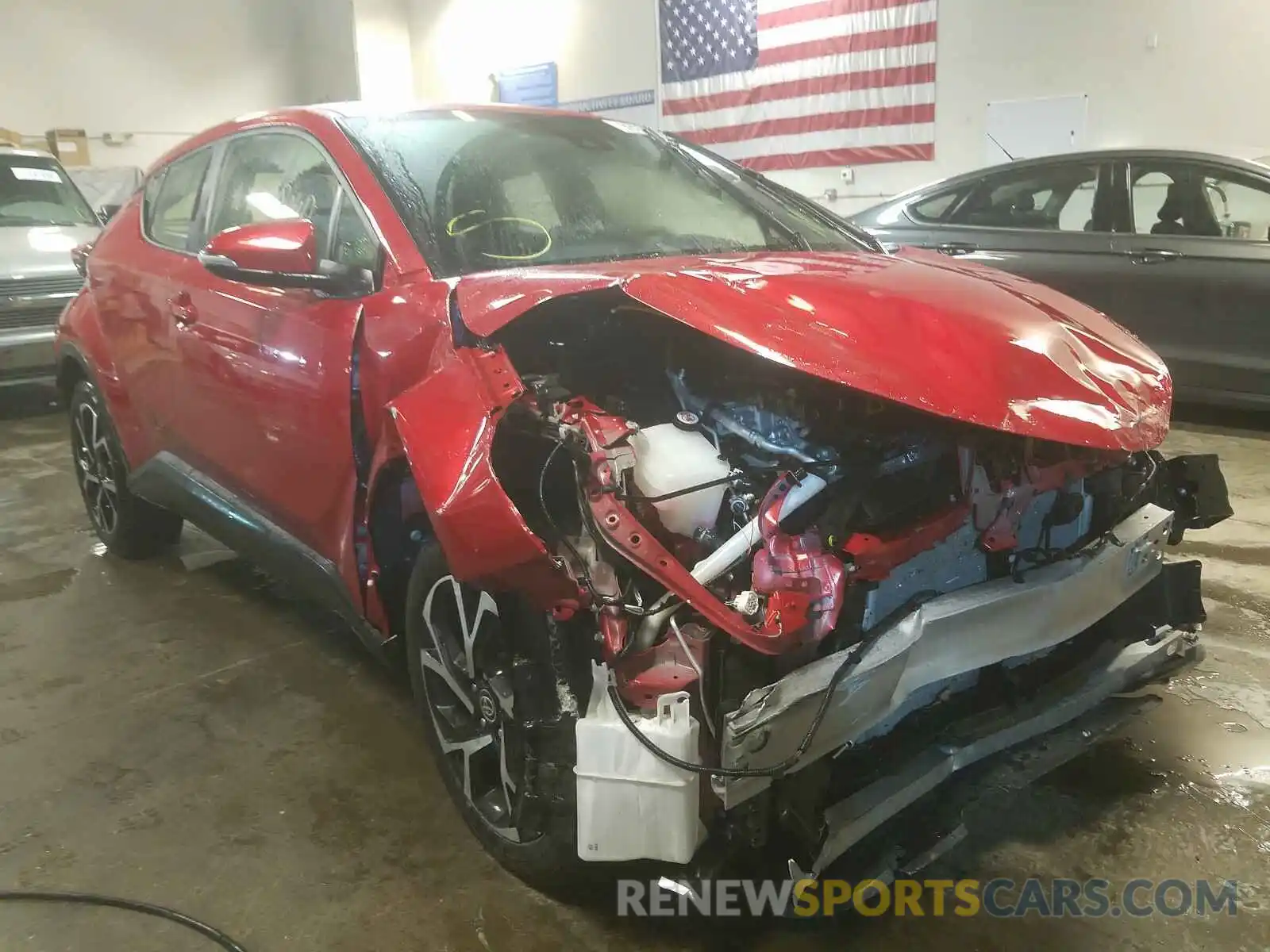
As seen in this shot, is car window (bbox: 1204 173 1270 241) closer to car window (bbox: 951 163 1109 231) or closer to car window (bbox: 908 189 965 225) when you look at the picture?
car window (bbox: 951 163 1109 231)

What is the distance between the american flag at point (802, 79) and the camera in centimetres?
685

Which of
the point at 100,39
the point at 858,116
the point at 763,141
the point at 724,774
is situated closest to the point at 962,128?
the point at 858,116

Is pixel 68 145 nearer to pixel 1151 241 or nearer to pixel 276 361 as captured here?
pixel 276 361

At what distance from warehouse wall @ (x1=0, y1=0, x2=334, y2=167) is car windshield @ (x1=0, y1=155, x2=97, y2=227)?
11.3 ft

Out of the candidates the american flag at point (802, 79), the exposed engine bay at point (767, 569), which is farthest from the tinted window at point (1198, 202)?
the exposed engine bay at point (767, 569)

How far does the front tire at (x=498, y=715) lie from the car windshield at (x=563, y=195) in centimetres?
66

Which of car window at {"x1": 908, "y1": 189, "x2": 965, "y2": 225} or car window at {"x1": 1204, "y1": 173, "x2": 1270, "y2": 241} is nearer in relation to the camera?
car window at {"x1": 1204, "y1": 173, "x2": 1270, "y2": 241}

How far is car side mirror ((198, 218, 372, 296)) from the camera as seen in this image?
6.17 ft

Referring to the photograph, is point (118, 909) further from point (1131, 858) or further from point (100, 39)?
point (100, 39)

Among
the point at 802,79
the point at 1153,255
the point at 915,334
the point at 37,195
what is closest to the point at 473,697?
the point at 915,334

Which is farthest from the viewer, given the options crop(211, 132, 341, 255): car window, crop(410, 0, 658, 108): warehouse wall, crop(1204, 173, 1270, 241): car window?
crop(410, 0, 658, 108): warehouse wall

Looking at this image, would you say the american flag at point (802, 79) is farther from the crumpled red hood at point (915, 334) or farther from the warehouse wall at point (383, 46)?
the crumpled red hood at point (915, 334)

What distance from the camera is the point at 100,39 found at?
1005cm

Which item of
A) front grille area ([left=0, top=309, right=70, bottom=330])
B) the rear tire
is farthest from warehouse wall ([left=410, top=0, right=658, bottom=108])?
the rear tire
